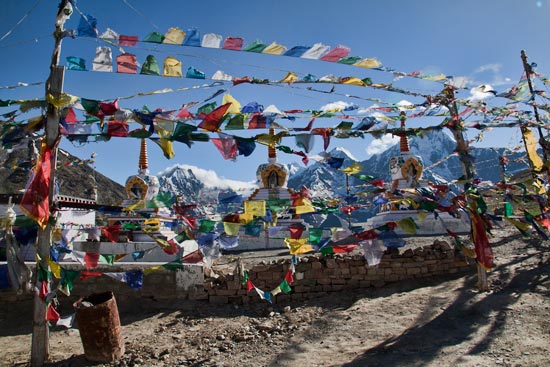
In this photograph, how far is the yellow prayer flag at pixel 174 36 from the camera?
4723mm

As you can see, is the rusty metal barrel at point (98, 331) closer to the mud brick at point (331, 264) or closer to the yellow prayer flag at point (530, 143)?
the mud brick at point (331, 264)

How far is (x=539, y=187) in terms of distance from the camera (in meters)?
6.84

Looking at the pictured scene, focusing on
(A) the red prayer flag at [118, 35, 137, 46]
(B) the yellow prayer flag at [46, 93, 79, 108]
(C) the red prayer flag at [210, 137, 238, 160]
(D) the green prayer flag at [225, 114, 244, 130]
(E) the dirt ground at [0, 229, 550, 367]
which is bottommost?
(E) the dirt ground at [0, 229, 550, 367]

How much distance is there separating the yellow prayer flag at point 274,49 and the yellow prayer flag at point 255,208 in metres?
2.13

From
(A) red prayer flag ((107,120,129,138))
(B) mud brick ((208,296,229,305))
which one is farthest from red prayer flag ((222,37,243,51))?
(B) mud brick ((208,296,229,305))

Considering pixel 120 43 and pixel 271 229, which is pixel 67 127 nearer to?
pixel 120 43

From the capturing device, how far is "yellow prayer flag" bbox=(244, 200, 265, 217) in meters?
5.35

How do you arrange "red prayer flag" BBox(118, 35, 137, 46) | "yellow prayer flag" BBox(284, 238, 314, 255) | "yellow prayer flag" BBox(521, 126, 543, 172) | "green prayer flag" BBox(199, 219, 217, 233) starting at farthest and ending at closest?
"yellow prayer flag" BBox(521, 126, 543, 172) → "yellow prayer flag" BBox(284, 238, 314, 255) → "green prayer flag" BBox(199, 219, 217, 233) → "red prayer flag" BBox(118, 35, 137, 46)

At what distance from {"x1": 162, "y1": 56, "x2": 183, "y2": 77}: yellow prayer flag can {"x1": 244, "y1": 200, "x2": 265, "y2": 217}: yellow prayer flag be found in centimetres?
208

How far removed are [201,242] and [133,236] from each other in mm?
10201

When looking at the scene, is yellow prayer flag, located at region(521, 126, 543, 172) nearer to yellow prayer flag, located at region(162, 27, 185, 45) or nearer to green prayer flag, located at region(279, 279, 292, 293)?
green prayer flag, located at region(279, 279, 292, 293)

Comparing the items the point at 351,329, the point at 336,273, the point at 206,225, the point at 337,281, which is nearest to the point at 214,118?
the point at 206,225

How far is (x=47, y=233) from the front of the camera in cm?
468

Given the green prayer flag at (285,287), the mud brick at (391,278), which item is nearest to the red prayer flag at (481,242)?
the mud brick at (391,278)
